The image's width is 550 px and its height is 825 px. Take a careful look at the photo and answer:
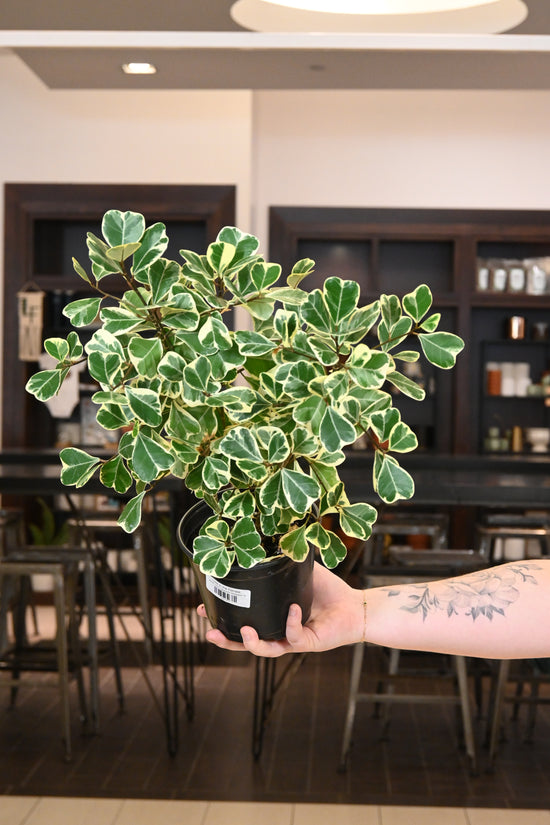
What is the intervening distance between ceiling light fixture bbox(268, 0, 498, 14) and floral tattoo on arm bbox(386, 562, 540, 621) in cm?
298

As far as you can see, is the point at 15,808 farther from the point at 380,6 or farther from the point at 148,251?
the point at 380,6

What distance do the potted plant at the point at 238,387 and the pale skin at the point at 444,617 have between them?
0.24m

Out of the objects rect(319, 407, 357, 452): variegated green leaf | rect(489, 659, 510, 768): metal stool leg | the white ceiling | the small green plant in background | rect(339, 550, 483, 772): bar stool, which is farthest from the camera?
the small green plant in background

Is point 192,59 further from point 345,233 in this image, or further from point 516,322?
point 516,322

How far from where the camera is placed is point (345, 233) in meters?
6.55

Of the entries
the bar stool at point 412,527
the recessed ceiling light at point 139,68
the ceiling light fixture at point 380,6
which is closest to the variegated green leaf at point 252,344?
the ceiling light fixture at point 380,6

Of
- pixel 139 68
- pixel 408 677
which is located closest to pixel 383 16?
pixel 139 68

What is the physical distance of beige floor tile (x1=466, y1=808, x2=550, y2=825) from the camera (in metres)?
3.13

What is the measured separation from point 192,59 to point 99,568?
243 cm

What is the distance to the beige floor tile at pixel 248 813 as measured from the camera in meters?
3.12

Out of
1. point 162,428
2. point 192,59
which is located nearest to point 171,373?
point 162,428

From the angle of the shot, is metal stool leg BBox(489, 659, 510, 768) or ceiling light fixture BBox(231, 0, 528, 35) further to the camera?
ceiling light fixture BBox(231, 0, 528, 35)

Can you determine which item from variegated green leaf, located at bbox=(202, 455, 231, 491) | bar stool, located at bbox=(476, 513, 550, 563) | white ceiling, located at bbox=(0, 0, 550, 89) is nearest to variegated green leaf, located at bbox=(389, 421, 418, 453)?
variegated green leaf, located at bbox=(202, 455, 231, 491)

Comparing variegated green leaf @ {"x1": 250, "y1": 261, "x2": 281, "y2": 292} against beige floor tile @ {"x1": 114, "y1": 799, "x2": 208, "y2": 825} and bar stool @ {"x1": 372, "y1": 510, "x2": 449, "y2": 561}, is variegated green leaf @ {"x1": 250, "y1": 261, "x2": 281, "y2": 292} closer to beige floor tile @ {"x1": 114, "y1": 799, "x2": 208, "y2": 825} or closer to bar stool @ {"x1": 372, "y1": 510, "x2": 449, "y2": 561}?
beige floor tile @ {"x1": 114, "y1": 799, "x2": 208, "y2": 825}
